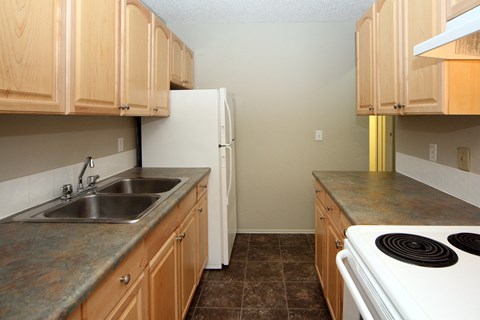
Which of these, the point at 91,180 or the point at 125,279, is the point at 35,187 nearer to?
the point at 91,180

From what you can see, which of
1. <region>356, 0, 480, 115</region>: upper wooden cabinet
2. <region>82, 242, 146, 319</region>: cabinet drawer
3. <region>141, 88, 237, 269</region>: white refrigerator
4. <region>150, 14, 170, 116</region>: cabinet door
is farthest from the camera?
<region>141, 88, 237, 269</region>: white refrigerator

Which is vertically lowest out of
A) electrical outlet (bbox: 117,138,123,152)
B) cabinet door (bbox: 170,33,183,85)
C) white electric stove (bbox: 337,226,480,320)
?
white electric stove (bbox: 337,226,480,320)

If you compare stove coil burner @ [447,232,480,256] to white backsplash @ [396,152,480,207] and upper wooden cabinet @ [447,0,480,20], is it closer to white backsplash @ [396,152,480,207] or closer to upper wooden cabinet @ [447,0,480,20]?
white backsplash @ [396,152,480,207]

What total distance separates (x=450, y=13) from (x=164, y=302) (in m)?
1.75

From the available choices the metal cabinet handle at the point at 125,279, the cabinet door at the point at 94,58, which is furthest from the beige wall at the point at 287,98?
the metal cabinet handle at the point at 125,279

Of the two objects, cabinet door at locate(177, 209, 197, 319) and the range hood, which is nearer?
the range hood

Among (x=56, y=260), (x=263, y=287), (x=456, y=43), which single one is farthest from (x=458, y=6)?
(x=263, y=287)

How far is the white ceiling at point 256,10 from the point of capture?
2895 mm

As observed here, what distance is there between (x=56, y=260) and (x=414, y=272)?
104 centimetres

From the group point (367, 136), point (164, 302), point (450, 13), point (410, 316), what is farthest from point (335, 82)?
point (410, 316)

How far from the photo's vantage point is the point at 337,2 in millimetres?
2875

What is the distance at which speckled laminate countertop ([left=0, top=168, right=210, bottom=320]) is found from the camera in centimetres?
74

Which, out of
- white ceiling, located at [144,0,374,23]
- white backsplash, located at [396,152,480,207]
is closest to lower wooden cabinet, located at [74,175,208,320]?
white backsplash, located at [396,152,480,207]

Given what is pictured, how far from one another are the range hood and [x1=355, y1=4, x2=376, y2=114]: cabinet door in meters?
0.86
